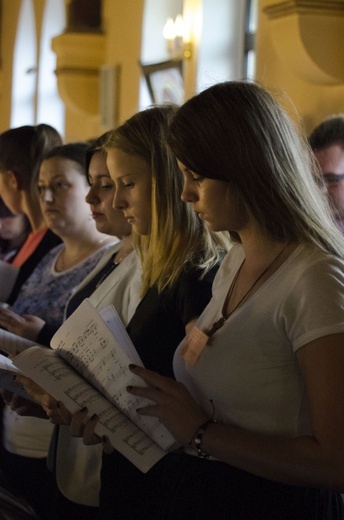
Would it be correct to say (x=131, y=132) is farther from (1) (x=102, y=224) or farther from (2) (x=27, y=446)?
(2) (x=27, y=446)

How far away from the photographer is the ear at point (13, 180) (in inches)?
167

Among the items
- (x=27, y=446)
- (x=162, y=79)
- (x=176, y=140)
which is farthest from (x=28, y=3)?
(x=176, y=140)

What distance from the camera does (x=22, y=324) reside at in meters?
3.22

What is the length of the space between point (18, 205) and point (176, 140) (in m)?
2.45

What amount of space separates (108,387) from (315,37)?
12.5 feet

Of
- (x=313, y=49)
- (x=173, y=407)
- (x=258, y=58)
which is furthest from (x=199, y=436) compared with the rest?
(x=258, y=58)

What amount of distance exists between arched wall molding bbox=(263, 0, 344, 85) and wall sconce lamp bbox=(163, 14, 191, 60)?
80.5 inches

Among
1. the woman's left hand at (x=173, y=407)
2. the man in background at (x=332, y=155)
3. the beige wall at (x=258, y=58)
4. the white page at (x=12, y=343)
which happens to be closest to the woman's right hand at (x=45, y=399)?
the white page at (x=12, y=343)

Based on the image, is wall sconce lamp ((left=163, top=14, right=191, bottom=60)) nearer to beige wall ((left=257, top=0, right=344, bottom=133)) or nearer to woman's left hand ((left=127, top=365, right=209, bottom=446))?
beige wall ((left=257, top=0, right=344, bottom=133))

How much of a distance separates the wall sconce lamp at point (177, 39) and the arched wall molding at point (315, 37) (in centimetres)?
204

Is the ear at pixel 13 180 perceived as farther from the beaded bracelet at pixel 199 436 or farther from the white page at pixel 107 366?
the beaded bracelet at pixel 199 436

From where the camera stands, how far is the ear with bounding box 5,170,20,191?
4238mm

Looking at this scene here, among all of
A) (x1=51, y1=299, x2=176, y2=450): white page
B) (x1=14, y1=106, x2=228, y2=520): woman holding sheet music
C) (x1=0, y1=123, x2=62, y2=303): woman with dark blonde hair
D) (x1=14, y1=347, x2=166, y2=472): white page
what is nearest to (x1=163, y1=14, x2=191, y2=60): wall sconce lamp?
(x1=0, y1=123, x2=62, y2=303): woman with dark blonde hair

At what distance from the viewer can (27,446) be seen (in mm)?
3336
